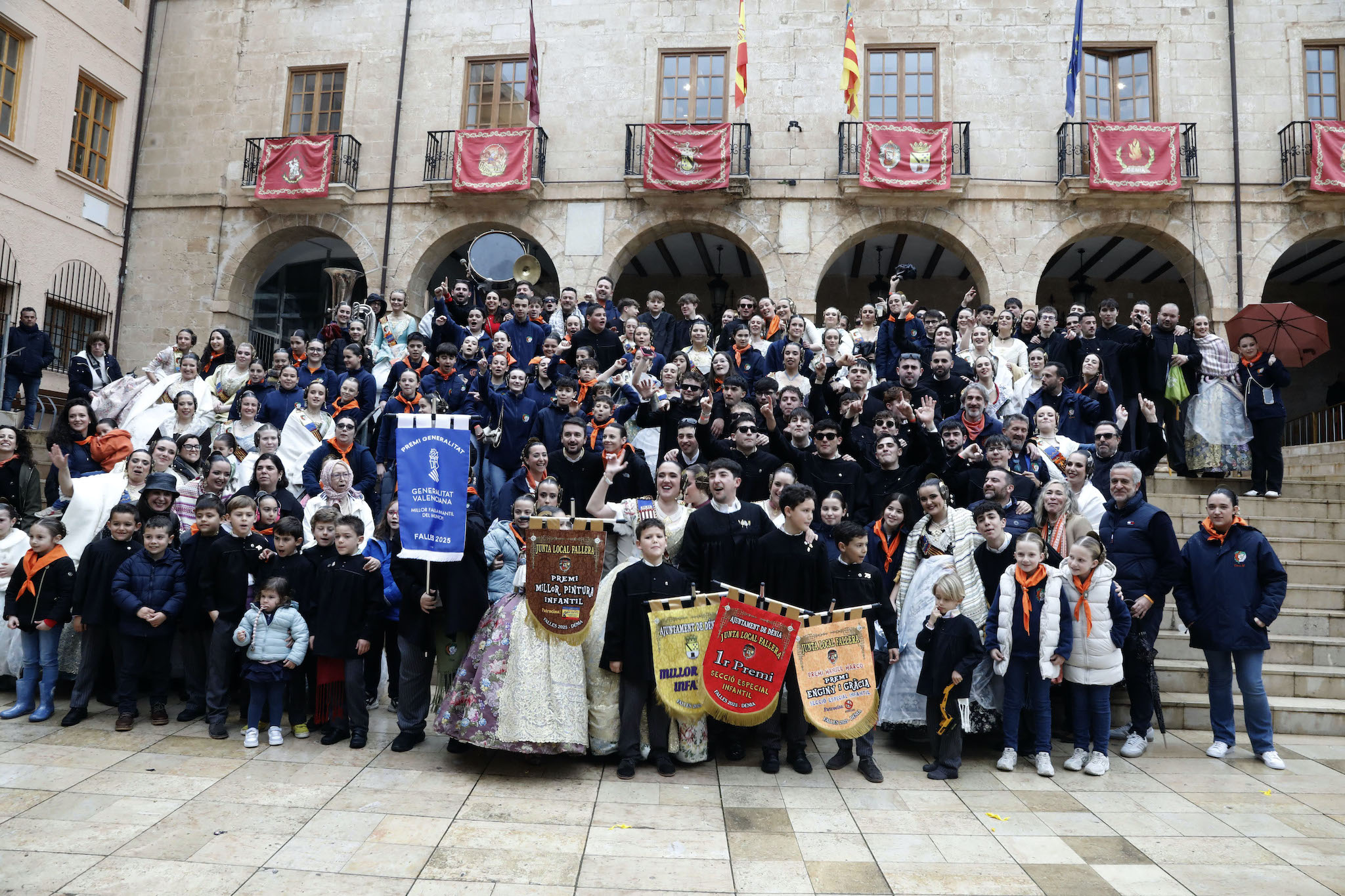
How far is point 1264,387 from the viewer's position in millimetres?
9555

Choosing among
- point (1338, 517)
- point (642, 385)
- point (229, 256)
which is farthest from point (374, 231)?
point (1338, 517)

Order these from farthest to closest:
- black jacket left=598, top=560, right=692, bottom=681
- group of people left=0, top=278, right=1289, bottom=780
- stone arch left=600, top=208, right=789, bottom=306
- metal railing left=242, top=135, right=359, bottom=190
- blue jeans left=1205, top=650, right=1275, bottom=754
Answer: metal railing left=242, top=135, right=359, bottom=190 → stone arch left=600, top=208, right=789, bottom=306 → blue jeans left=1205, top=650, right=1275, bottom=754 → group of people left=0, top=278, right=1289, bottom=780 → black jacket left=598, top=560, right=692, bottom=681

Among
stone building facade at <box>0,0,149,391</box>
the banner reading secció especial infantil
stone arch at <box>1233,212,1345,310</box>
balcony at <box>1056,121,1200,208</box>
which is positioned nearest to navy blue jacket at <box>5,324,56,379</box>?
stone building facade at <box>0,0,149,391</box>

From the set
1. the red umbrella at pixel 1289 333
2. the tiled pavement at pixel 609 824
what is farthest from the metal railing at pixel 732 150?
the tiled pavement at pixel 609 824

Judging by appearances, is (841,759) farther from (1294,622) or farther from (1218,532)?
(1294,622)

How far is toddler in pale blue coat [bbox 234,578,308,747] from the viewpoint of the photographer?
580 cm

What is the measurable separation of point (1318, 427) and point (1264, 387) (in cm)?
1011

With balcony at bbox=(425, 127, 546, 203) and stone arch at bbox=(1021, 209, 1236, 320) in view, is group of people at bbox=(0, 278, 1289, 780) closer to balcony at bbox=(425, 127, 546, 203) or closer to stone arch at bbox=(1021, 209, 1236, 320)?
stone arch at bbox=(1021, 209, 1236, 320)

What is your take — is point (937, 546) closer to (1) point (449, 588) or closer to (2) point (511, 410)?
(1) point (449, 588)

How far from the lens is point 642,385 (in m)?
8.34

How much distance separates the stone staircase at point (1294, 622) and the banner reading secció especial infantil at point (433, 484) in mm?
5184

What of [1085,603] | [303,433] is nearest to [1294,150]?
[1085,603]

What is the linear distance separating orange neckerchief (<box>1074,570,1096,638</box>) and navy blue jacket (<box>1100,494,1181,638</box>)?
50 cm

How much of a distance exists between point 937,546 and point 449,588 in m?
3.40
